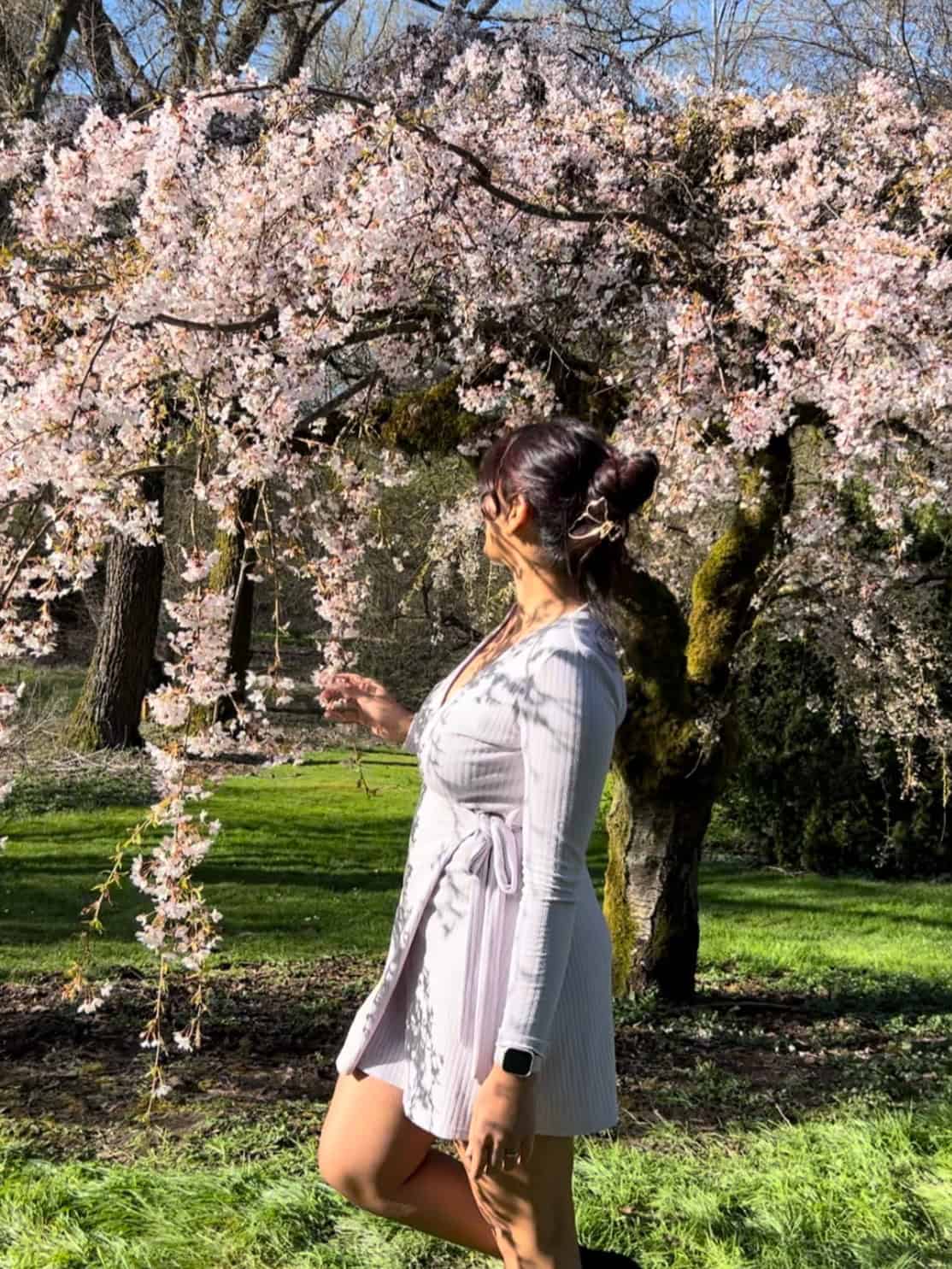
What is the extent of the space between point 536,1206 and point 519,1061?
0.91ft

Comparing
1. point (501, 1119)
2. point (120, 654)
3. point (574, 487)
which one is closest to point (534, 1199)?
point (501, 1119)

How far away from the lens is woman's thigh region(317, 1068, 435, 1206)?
5.94 ft

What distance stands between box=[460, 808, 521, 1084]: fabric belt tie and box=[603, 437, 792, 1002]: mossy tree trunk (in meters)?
2.97

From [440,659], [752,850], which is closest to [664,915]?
[752,850]

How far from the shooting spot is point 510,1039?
63.6 inches

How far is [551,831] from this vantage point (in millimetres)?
1646

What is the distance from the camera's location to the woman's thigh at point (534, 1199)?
1720mm

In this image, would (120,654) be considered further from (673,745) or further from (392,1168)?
(392,1168)

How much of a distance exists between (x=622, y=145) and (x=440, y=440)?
4.09 ft

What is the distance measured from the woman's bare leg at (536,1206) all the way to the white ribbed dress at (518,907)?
63 mm

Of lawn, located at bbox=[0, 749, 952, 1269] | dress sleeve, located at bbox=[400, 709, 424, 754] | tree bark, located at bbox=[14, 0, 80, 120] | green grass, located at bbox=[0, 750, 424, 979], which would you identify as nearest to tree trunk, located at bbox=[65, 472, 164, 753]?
green grass, located at bbox=[0, 750, 424, 979]

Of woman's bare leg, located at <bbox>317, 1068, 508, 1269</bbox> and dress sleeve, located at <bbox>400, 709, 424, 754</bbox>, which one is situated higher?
dress sleeve, located at <bbox>400, 709, 424, 754</bbox>

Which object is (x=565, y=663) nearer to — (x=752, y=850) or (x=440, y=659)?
(x=752, y=850)

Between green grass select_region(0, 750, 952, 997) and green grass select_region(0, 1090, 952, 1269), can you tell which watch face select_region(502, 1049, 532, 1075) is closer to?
green grass select_region(0, 1090, 952, 1269)
